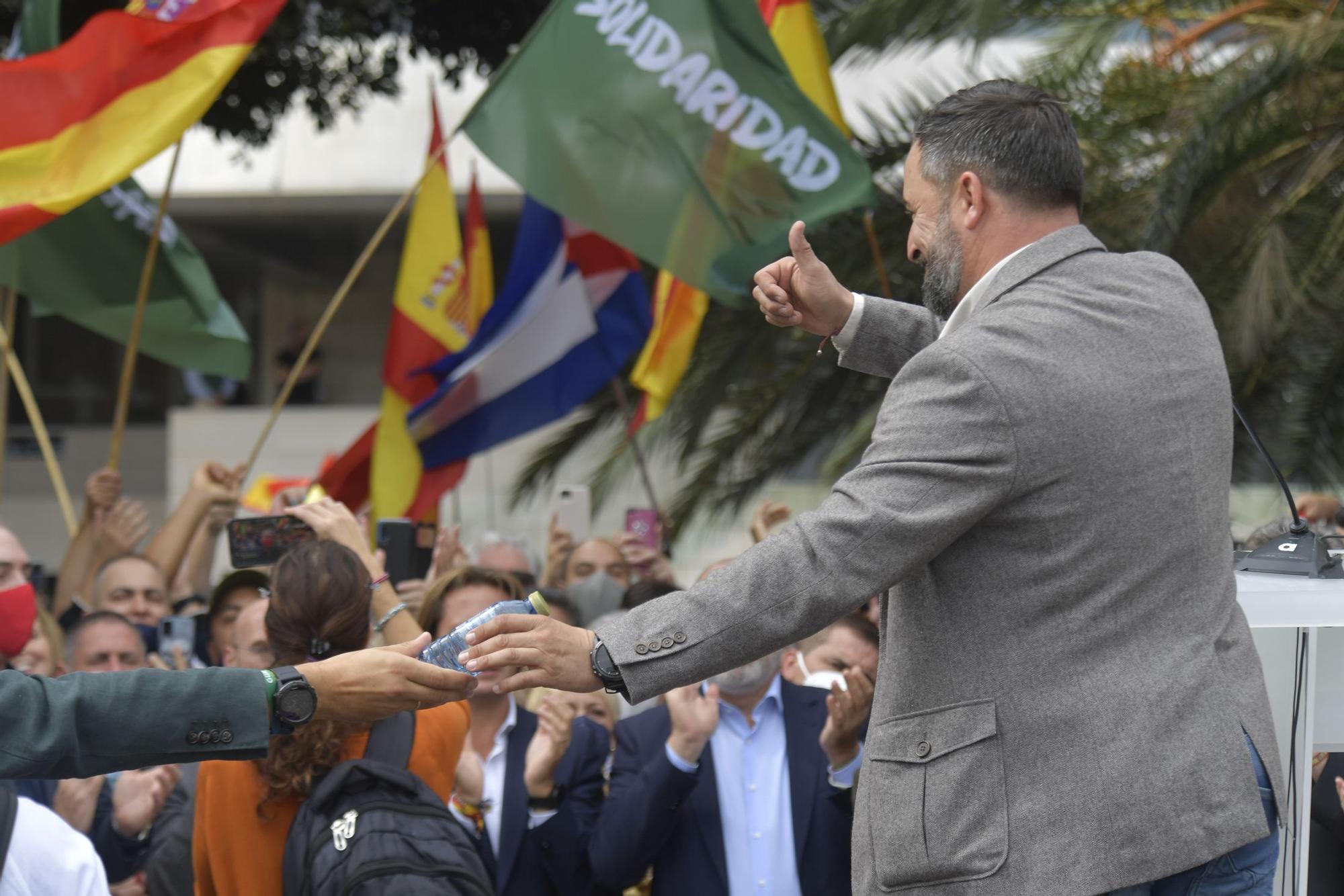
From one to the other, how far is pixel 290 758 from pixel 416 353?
448 cm

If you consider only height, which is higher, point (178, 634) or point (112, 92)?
point (112, 92)

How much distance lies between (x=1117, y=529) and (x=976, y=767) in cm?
39

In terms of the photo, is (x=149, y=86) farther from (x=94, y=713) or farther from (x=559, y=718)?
(x=94, y=713)

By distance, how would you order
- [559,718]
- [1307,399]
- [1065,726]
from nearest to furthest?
[1065,726] < [559,718] < [1307,399]

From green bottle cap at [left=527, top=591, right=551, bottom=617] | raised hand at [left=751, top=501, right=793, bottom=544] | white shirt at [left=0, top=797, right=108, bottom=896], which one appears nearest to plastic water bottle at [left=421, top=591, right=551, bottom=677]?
green bottle cap at [left=527, top=591, right=551, bottom=617]

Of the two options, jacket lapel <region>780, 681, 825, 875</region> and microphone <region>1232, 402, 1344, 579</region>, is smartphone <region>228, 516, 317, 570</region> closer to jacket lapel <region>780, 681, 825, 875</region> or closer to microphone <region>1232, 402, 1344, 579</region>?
jacket lapel <region>780, 681, 825, 875</region>

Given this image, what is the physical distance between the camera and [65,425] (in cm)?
2050

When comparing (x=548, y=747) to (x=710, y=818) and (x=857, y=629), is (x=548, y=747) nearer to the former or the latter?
(x=710, y=818)

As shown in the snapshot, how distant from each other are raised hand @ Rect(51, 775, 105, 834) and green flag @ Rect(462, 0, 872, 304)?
324 centimetres

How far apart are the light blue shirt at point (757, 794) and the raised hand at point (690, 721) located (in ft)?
0.09

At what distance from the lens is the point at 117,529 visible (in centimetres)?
638

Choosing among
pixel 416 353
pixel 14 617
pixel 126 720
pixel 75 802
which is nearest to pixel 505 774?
pixel 75 802

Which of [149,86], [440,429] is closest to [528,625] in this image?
[149,86]

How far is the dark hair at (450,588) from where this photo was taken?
4.41 meters
